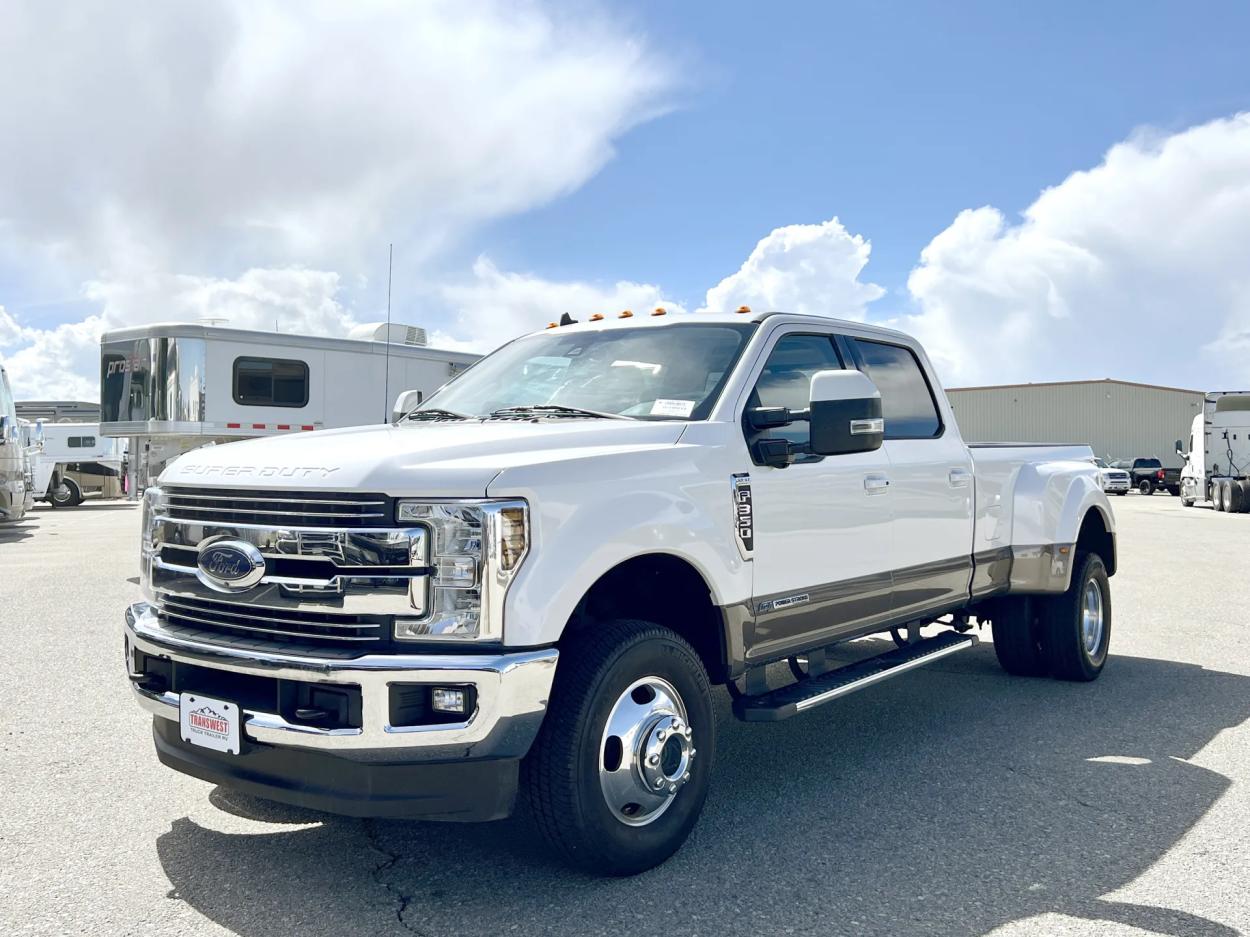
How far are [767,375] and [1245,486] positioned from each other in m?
28.2

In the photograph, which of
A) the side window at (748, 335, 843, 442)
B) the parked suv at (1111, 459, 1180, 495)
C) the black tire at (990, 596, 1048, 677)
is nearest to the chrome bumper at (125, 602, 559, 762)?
the side window at (748, 335, 843, 442)

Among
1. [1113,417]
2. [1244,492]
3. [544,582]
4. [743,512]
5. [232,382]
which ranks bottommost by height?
[1244,492]

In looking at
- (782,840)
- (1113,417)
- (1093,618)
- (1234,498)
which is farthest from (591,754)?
(1113,417)

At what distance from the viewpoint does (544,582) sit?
10.7 feet

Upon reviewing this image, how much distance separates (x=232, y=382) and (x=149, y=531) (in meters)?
11.4

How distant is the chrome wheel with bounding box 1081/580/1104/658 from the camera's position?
6.72 m

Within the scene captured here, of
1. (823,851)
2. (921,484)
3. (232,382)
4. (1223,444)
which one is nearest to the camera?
(823,851)

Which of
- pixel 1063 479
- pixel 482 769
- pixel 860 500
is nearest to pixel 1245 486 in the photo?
pixel 1063 479

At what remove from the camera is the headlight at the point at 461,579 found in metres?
3.15

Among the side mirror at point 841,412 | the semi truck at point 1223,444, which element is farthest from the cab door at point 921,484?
the semi truck at point 1223,444

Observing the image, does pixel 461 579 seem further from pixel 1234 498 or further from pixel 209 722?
pixel 1234 498

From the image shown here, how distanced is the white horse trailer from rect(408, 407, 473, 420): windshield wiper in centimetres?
951

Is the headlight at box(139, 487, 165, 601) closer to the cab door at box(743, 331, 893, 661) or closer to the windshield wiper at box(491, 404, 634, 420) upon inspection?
the windshield wiper at box(491, 404, 634, 420)

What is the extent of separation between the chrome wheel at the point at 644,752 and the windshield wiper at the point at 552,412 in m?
1.05
